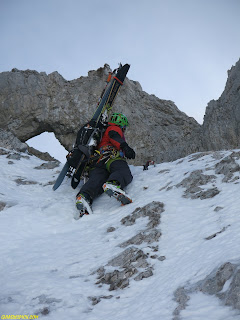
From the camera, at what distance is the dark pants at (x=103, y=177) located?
8605 millimetres

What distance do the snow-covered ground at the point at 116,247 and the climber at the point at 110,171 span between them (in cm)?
36

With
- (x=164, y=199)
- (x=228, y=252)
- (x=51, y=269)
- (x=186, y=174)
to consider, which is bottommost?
(x=51, y=269)

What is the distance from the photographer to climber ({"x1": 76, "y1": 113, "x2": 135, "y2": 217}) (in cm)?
800

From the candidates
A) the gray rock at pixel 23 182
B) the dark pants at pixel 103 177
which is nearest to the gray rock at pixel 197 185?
the dark pants at pixel 103 177

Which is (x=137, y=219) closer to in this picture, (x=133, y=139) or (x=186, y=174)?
(x=186, y=174)

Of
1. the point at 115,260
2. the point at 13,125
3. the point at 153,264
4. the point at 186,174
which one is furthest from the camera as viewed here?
the point at 13,125

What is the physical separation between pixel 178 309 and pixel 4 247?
4.14 m

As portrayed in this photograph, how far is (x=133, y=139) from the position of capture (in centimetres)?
1853

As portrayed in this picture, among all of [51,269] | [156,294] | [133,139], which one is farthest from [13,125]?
[156,294]

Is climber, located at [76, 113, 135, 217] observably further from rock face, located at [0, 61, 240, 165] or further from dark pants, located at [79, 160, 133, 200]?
rock face, located at [0, 61, 240, 165]

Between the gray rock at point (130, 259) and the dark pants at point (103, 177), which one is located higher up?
the dark pants at point (103, 177)

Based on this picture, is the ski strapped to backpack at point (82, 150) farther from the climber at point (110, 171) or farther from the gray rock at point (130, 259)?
the gray rock at point (130, 259)

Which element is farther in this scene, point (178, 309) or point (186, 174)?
point (186, 174)

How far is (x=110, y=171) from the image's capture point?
372 inches
